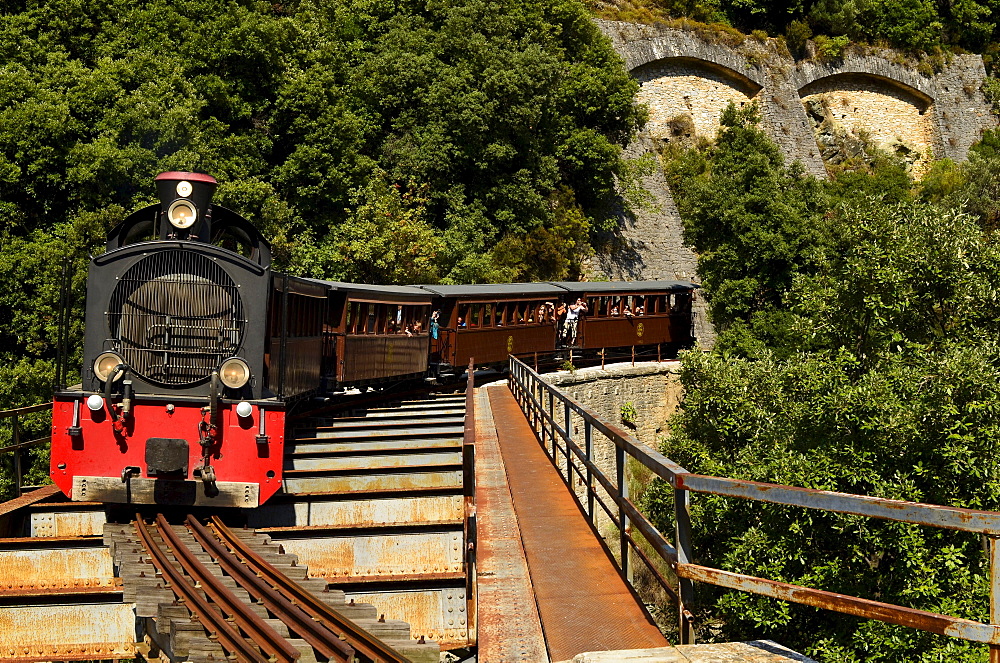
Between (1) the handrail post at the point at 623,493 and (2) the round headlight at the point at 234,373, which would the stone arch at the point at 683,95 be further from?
(1) the handrail post at the point at 623,493

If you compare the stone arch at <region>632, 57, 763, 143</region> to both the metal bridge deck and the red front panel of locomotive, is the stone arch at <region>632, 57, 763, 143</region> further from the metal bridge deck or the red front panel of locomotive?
the metal bridge deck

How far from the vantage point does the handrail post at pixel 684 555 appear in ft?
15.0

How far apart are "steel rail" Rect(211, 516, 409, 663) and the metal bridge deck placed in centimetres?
71

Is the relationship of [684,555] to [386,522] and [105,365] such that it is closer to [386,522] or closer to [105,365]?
[386,522]

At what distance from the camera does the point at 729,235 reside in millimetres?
38094

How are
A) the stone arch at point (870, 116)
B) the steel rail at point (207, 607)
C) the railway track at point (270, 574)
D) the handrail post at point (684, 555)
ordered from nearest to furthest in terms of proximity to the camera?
→ the handrail post at point (684, 555), the steel rail at point (207, 607), the railway track at point (270, 574), the stone arch at point (870, 116)

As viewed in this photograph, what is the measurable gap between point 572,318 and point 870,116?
126 ft

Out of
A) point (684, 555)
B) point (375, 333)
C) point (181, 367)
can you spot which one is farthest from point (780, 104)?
point (684, 555)

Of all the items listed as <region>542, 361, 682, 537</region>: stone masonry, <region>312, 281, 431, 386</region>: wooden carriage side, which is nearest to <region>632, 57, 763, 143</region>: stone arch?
<region>542, 361, 682, 537</region>: stone masonry

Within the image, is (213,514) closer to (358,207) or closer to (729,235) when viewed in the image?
(358,207)

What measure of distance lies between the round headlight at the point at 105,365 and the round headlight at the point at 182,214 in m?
1.73

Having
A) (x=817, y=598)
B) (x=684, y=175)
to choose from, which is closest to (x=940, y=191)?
(x=684, y=175)

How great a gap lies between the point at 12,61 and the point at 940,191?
138 feet

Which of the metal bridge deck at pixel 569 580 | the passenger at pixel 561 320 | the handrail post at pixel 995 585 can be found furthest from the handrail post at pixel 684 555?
the passenger at pixel 561 320
